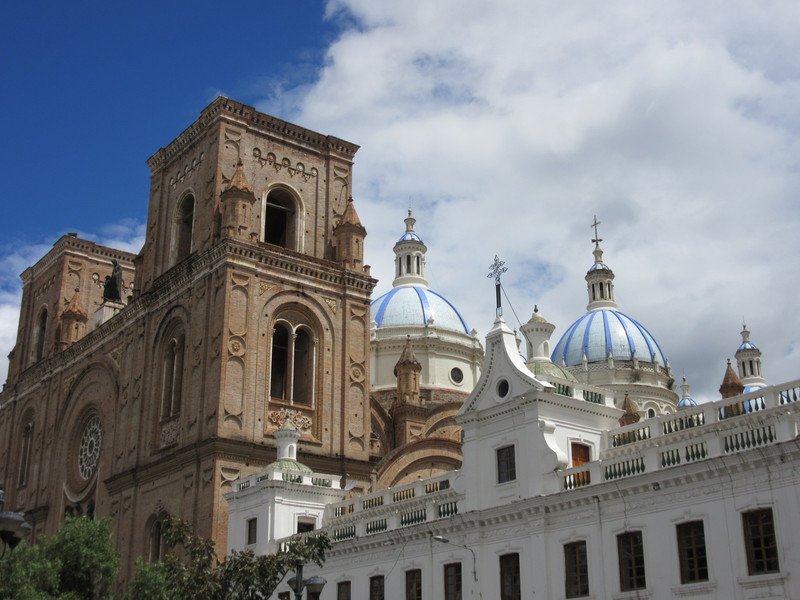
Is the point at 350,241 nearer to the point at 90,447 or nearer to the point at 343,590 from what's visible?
the point at 90,447

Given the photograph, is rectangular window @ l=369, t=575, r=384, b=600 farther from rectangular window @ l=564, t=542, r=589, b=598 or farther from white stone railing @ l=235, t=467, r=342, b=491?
rectangular window @ l=564, t=542, r=589, b=598

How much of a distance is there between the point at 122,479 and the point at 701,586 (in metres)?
34.3

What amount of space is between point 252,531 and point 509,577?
13519mm

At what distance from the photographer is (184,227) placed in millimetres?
55219

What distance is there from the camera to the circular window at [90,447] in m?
56.6

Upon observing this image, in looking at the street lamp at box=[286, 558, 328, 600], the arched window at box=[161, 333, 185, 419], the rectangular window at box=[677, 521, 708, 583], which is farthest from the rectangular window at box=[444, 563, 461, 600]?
the arched window at box=[161, 333, 185, 419]

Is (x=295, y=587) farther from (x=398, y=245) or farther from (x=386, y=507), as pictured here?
(x=398, y=245)

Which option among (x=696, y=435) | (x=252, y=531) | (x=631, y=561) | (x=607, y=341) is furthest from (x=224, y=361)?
(x=607, y=341)

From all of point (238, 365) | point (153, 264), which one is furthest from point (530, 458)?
point (153, 264)

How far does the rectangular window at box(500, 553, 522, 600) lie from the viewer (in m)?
29.3

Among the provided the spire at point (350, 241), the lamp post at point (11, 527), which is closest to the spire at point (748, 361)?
the spire at point (350, 241)

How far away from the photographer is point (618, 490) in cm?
2664

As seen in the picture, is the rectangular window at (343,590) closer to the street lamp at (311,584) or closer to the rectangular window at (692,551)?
the street lamp at (311,584)

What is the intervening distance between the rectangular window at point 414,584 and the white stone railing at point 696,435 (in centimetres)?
624
